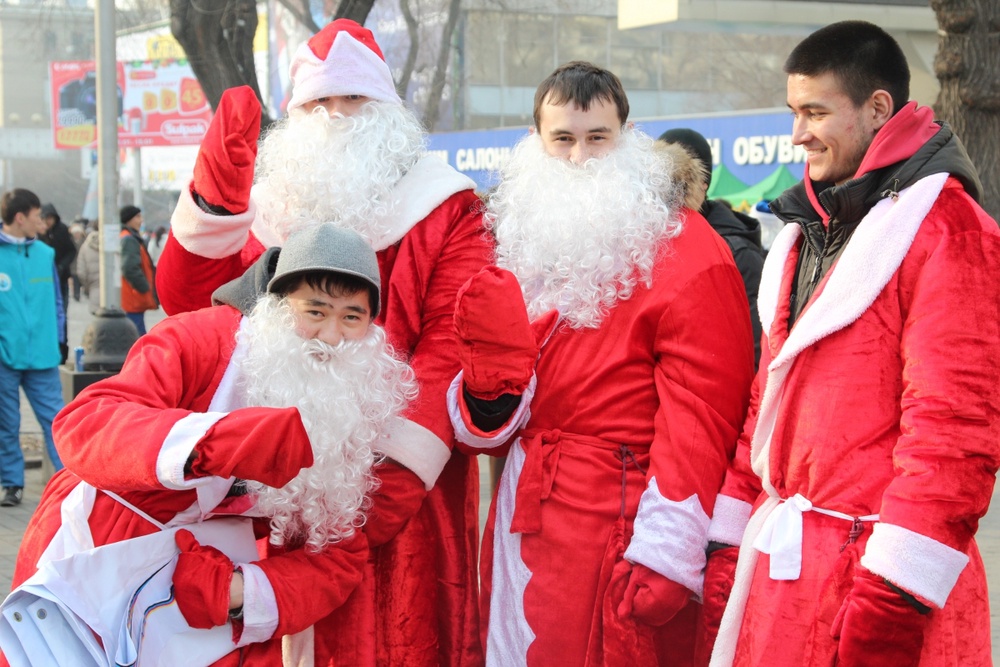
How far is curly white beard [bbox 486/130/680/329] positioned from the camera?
310cm

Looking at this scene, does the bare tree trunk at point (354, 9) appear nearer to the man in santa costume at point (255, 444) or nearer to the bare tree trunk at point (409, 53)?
the bare tree trunk at point (409, 53)

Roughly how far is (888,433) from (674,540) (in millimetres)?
647

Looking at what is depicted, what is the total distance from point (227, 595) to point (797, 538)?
1.32 meters

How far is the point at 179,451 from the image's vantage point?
2428 mm

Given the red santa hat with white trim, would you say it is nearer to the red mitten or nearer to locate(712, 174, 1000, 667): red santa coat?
the red mitten

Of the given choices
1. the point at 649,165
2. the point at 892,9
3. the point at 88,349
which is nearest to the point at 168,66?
the point at 892,9

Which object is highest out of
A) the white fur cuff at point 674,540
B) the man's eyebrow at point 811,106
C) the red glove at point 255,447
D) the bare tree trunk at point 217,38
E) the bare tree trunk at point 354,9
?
the bare tree trunk at point 354,9

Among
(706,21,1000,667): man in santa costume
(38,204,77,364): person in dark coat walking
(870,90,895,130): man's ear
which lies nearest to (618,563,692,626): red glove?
(706,21,1000,667): man in santa costume

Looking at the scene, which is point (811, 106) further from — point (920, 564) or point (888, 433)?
point (920, 564)

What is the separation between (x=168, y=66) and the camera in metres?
27.9

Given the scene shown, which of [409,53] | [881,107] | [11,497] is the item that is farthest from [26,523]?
[409,53]

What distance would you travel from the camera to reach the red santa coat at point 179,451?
2441mm

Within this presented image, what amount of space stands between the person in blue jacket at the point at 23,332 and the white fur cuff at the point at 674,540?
5.38 m

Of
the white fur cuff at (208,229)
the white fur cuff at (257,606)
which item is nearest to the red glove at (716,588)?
the white fur cuff at (257,606)
